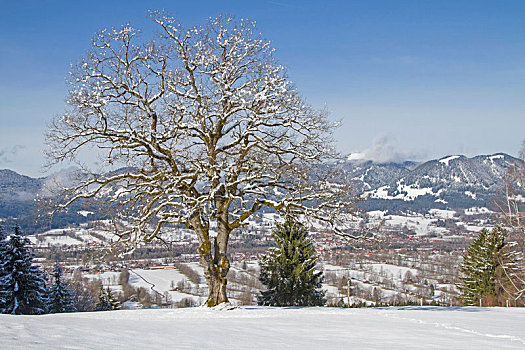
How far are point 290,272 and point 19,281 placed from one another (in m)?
17.3

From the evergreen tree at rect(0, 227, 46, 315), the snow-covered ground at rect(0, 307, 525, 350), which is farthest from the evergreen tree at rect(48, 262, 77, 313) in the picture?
the snow-covered ground at rect(0, 307, 525, 350)

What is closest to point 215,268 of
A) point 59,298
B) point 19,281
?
point 19,281

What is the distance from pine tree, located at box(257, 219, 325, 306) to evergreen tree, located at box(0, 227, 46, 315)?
1428cm

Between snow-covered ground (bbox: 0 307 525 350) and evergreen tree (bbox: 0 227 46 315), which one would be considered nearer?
snow-covered ground (bbox: 0 307 525 350)

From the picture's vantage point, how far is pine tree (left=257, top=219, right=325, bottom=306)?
30234 mm

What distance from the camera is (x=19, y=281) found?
25406mm

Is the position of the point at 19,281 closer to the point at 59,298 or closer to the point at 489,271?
the point at 59,298

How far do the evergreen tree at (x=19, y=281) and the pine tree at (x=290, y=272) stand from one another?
46.9ft

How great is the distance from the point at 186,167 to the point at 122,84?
10.6ft

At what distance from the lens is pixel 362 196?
13.6 m

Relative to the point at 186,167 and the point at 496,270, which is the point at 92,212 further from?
the point at 496,270

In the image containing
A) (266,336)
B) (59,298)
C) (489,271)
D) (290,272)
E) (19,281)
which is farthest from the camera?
(489,271)

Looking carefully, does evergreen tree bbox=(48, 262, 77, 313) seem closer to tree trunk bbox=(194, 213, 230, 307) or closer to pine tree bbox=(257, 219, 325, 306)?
pine tree bbox=(257, 219, 325, 306)

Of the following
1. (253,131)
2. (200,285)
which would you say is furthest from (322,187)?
(200,285)
